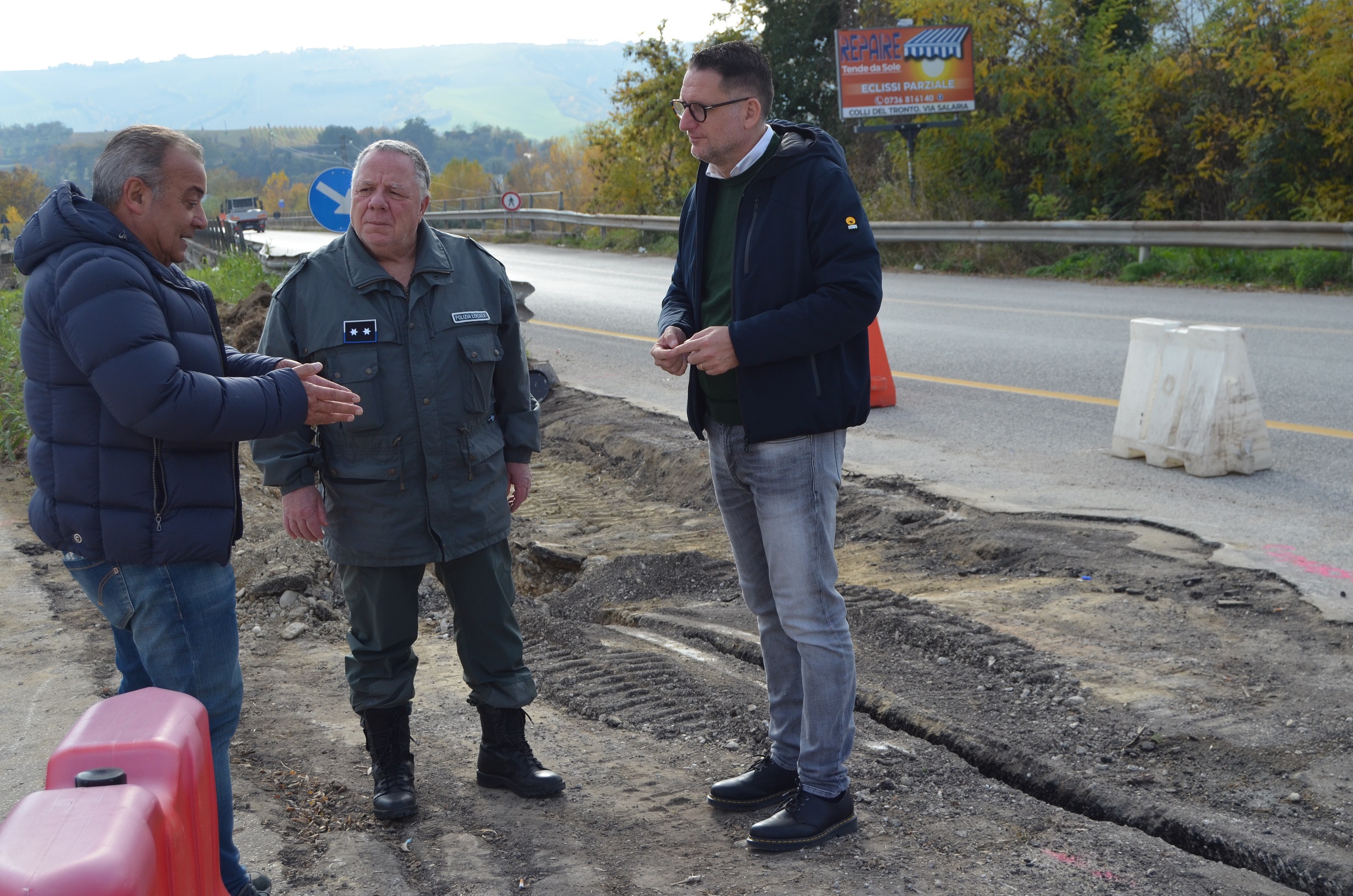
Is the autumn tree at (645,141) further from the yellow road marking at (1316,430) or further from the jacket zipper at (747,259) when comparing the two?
the jacket zipper at (747,259)

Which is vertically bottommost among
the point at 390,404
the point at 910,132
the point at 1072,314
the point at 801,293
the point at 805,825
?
the point at 805,825

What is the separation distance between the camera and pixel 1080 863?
9.71 ft

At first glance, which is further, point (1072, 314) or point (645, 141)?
point (645, 141)

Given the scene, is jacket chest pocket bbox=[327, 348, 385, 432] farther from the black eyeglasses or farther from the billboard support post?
the billboard support post

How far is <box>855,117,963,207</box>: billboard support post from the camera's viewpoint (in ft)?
69.1

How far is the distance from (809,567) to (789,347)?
1.98 feet

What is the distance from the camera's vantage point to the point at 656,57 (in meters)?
28.3

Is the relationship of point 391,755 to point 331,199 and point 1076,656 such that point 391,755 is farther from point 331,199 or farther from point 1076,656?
point 331,199

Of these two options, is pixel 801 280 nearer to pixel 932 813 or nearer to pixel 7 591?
pixel 932 813

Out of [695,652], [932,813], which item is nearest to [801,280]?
[932,813]

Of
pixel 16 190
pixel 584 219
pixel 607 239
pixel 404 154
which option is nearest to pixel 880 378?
pixel 404 154

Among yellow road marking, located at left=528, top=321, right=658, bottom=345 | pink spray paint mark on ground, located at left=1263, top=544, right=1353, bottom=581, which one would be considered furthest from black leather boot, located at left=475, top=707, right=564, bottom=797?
yellow road marking, located at left=528, top=321, right=658, bottom=345

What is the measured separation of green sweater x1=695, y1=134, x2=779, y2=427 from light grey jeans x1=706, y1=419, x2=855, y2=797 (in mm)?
71

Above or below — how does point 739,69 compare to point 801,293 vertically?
above
